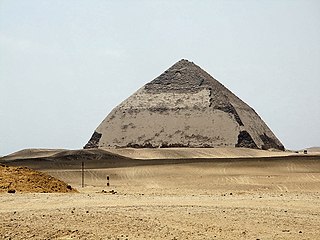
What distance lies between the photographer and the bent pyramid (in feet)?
251

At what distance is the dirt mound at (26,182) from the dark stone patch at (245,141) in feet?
186

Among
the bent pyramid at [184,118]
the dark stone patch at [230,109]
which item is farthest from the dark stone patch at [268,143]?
the dark stone patch at [230,109]

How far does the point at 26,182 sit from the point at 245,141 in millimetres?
59516

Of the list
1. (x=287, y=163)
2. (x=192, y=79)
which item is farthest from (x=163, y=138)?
(x=287, y=163)

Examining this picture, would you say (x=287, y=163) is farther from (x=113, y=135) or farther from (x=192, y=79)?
(x=192, y=79)

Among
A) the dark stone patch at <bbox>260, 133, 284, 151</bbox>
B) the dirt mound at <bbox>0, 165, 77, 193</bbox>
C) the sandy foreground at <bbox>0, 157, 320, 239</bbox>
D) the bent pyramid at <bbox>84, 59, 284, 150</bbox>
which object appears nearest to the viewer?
the sandy foreground at <bbox>0, 157, 320, 239</bbox>

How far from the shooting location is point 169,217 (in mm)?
9578

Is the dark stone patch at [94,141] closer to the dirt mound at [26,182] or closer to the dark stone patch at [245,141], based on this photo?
the dark stone patch at [245,141]

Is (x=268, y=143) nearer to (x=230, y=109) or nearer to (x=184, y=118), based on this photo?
(x=230, y=109)

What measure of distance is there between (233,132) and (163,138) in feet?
30.9

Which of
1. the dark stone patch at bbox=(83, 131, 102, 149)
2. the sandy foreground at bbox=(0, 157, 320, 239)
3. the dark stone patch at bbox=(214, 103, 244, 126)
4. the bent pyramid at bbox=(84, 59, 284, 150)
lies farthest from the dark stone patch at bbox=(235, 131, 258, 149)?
the sandy foreground at bbox=(0, 157, 320, 239)

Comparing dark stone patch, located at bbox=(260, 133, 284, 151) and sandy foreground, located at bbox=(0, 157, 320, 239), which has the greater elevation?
dark stone patch, located at bbox=(260, 133, 284, 151)

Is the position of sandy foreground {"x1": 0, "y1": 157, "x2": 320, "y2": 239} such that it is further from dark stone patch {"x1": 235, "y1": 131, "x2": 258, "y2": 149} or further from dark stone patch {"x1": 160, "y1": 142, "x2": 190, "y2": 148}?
dark stone patch {"x1": 160, "y1": 142, "x2": 190, "y2": 148}

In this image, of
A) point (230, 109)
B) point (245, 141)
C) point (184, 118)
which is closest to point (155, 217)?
point (245, 141)
